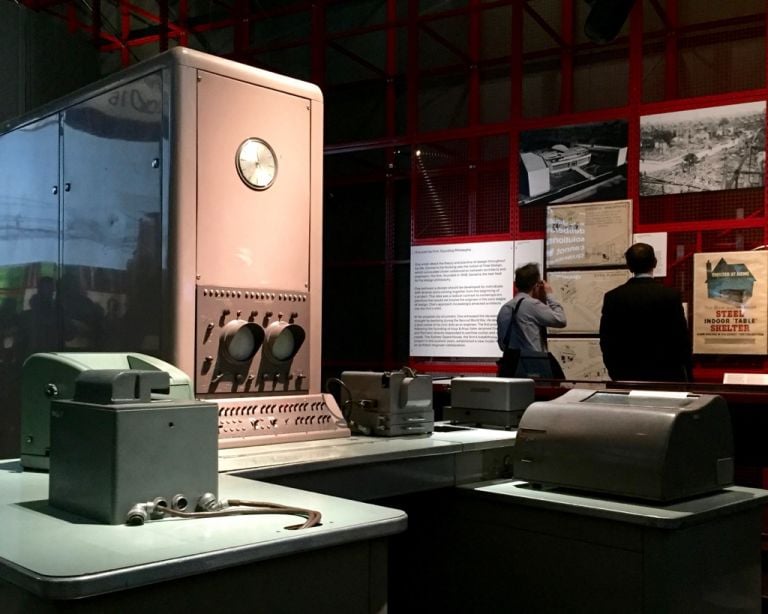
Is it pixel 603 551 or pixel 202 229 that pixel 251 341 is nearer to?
pixel 202 229

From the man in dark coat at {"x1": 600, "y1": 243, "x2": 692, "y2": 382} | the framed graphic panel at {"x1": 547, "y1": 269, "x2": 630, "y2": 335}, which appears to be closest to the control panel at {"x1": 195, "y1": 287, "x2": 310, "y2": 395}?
the man in dark coat at {"x1": 600, "y1": 243, "x2": 692, "y2": 382}

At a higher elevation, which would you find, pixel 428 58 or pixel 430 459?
pixel 428 58

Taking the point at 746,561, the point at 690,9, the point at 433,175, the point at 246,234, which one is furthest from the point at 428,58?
the point at 746,561

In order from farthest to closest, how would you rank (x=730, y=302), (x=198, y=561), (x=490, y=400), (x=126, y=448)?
(x=730, y=302) → (x=490, y=400) → (x=126, y=448) → (x=198, y=561)

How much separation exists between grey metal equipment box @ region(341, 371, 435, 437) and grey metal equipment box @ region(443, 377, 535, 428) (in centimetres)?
34

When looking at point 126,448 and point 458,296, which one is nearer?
point 126,448

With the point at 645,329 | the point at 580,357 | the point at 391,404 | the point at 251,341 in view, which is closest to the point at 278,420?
the point at 251,341

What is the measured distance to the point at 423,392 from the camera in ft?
8.84

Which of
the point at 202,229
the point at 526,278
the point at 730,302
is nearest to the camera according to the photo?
the point at 202,229

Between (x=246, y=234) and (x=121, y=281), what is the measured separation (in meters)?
0.41

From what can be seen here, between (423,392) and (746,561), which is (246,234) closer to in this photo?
(423,392)

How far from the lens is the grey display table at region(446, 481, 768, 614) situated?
81.7 inches

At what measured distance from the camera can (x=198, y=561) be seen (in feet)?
4.16

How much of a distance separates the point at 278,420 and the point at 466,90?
496cm
